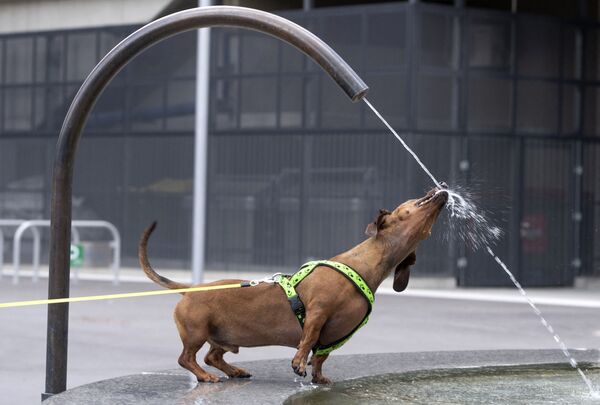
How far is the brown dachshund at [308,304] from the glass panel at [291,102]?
17.2 m

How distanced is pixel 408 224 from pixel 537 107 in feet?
58.5

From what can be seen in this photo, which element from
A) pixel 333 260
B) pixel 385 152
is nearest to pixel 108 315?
pixel 385 152

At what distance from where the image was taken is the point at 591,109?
2439cm

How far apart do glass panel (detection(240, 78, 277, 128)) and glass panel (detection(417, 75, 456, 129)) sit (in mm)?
3157

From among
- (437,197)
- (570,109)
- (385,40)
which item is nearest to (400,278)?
(437,197)

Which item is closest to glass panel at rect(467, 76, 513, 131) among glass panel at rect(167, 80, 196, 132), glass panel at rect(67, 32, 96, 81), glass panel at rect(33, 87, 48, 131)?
glass panel at rect(167, 80, 196, 132)

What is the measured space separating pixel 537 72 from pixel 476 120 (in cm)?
174

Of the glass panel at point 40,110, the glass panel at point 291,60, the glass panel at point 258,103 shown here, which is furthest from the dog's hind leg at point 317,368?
the glass panel at point 40,110

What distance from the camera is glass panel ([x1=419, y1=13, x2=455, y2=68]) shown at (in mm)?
22516

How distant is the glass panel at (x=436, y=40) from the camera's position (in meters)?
22.5

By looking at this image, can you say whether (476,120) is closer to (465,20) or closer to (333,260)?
(465,20)

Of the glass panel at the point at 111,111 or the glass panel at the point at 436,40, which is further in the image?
the glass panel at the point at 111,111

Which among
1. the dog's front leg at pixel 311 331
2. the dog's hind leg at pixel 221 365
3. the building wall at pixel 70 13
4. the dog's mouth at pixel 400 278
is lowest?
the dog's hind leg at pixel 221 365

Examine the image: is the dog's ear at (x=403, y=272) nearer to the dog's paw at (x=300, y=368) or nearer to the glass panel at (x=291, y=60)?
the dog's paw at (x=300, y=368)
